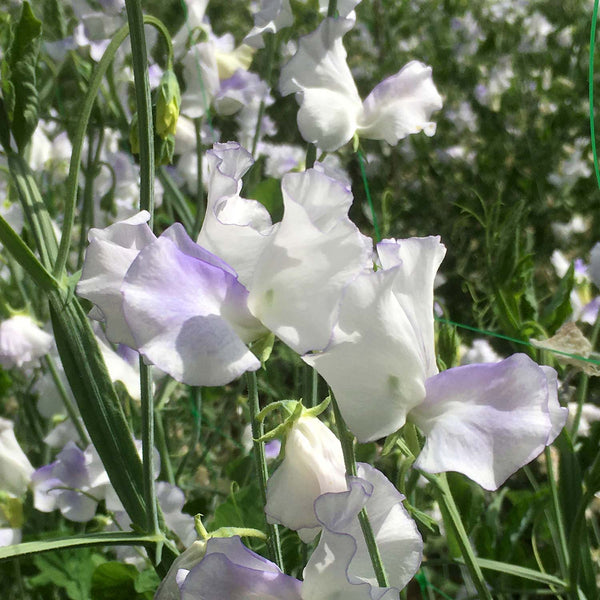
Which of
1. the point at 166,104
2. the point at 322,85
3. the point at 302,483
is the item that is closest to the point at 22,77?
the point at 166,104

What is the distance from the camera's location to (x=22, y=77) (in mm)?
749

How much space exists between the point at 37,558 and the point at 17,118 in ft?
1.95

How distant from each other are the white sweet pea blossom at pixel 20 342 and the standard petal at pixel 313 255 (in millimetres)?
760

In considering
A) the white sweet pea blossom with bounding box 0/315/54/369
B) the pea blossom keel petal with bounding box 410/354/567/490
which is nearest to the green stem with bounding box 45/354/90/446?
the white sweet pea blossom with bounding box 0/315/54/369

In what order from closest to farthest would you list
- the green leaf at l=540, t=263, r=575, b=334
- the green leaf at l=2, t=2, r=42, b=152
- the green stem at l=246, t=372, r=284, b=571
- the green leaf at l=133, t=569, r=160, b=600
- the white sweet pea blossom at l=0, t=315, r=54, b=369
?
the green stem at l=246, t=372, r=284, b=571
the green leaf at l=2, t=2, r=42, b=152
the green leaf at l=133, t=569, r=160, b=600
the green leaf at l=540, t=263, r=575, b=334
the white sweet pea blossom at l=0, t=315, r=54, b=369

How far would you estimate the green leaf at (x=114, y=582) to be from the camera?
2.90 feet

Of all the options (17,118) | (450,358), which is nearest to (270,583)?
(450,358)

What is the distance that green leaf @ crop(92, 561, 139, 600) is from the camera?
88 cm

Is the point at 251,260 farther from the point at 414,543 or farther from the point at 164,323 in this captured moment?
the point at 414,543

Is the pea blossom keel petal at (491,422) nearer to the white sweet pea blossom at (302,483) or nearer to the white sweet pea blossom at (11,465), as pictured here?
the white sweet pea blossom at (302,483)

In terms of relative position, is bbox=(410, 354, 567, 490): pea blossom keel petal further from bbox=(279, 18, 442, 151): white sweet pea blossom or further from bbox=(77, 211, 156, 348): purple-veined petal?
bbox=(279, 18, 442, 151): white sweet pea blossom

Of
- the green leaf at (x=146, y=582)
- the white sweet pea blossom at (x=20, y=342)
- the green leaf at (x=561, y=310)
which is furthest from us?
the white sweet pea blossom at (x=20, y=342)

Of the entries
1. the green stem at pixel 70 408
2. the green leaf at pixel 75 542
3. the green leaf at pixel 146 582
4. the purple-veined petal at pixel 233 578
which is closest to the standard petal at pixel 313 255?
the purple-veined petal at pixel 233 578

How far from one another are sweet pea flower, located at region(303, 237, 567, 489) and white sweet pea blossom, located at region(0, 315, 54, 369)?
0.77 metres
